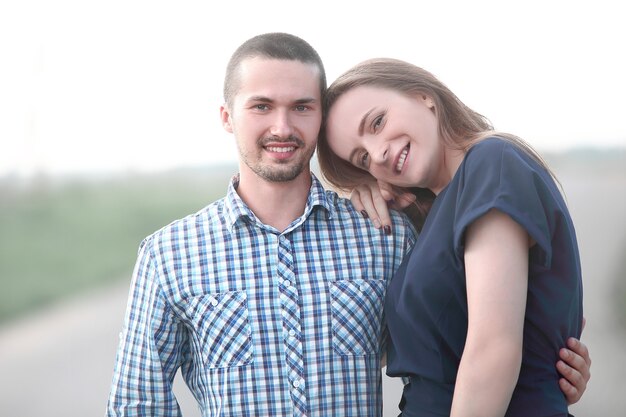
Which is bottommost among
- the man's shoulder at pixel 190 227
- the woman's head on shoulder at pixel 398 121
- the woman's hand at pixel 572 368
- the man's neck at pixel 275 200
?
the woman's hand at pixel 572 368

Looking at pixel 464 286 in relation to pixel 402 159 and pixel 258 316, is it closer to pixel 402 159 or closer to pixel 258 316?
pixel 402 159

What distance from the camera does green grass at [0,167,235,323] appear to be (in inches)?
207

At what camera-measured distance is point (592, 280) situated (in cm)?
495

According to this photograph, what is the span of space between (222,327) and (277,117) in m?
0.45

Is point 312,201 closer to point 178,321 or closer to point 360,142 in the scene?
point 360,142

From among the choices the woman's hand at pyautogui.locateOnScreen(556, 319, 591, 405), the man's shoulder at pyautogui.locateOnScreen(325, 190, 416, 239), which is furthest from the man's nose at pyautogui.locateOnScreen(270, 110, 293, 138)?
the woman's hand at pyautogui.locateOnScreen(556, 319, 591, 405)

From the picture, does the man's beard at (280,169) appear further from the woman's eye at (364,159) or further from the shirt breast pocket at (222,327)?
the shirt breast pocket at (222,327)

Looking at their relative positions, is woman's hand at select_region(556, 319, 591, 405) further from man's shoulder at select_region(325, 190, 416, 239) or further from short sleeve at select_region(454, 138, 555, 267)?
man's shoulder at select_region(325, 190, 416, 239)

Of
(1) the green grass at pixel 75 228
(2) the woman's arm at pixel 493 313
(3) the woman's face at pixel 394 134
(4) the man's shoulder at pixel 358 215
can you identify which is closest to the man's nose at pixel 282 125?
(3) the woman's face at pixel 394 134

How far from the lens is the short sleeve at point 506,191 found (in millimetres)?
1264

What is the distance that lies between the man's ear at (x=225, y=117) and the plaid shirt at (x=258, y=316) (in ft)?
0.59

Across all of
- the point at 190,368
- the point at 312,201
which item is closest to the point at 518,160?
the point at 312,201

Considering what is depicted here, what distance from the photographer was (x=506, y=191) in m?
1.27

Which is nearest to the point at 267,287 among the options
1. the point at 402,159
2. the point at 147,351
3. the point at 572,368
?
the point at 147,351
